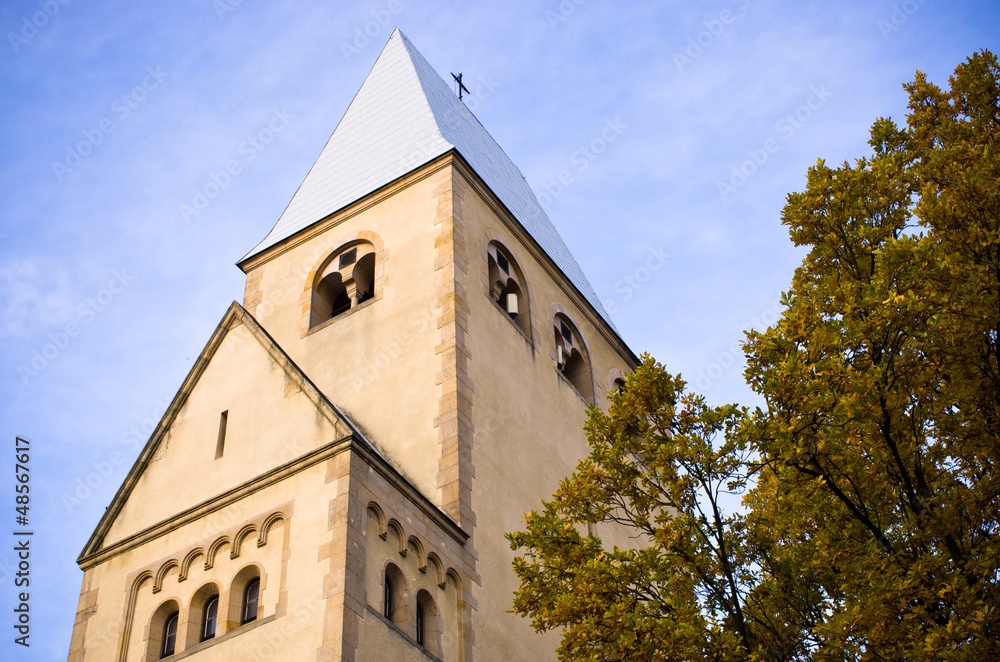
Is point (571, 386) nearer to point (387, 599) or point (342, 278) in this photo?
point (342, 278)

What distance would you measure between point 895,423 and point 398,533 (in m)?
7.54

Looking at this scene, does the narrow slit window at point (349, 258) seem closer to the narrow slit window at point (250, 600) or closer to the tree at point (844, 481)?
the narrow slit window at point (250, 600)

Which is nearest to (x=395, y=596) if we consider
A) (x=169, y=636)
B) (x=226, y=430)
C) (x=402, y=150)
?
(x=169, y=636)

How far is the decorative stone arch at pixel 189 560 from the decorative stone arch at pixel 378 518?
8.85 ft

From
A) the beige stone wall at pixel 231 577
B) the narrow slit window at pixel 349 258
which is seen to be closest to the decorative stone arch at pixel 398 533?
the beige stone wall at pixel 231 577

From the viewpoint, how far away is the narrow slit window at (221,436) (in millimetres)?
17469

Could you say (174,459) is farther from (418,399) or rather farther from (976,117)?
(976,117)

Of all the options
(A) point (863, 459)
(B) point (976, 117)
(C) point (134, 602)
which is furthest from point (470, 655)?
(B) point (976, 117)

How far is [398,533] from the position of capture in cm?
1568

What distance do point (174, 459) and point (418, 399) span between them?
4.37m

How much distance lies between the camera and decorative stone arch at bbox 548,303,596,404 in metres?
25.8

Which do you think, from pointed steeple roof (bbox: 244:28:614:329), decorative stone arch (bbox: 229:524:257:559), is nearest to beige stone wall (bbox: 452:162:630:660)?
pointed steeple roof (bbox: 244:28:614:329)

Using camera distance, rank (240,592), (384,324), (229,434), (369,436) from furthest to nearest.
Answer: (384,324)
(369,436)
(229,434)
(240,592)

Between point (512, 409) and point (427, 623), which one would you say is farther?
point (512, 409)
